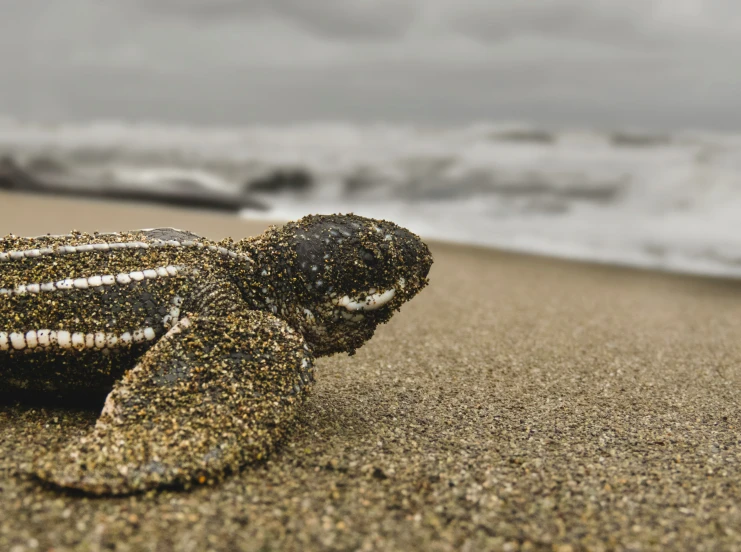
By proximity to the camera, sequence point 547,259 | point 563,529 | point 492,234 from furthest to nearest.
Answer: point 492,234 → point 547,259 → point 563,529

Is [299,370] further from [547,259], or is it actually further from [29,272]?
[547,259]

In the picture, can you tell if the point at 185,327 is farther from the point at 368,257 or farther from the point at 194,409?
the point at 368,257

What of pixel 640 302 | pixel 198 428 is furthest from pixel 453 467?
pixel 640 302

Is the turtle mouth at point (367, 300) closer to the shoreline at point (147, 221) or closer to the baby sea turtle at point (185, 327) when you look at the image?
the baby sea turtle at point (185, 327)

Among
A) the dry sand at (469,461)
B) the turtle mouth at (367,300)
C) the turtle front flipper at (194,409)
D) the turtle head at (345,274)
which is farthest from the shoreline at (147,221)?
the turtle front flipper at (194,409)

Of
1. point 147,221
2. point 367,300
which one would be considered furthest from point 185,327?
point 147,221
